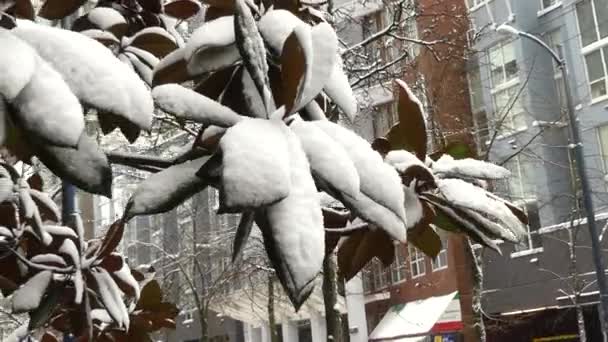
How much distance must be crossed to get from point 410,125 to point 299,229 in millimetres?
483

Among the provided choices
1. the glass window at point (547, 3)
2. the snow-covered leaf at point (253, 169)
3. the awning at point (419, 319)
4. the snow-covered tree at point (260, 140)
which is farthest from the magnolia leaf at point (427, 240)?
the glass window at point (547, 3)

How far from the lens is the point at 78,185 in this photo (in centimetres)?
73

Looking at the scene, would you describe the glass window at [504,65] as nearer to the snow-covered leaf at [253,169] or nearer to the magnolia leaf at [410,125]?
the magnolia leaf at [410,125]

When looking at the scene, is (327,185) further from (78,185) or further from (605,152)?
(605,152)

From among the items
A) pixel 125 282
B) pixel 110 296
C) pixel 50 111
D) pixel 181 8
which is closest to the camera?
pixel 50 111

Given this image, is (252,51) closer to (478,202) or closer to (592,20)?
(478,202)

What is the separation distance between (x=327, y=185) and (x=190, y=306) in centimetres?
3119

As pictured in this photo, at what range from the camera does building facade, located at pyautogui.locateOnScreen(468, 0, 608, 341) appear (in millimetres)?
21312

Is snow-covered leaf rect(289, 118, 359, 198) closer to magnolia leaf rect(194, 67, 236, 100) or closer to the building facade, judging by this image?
magnolia leaf rect(194, 67, 236, 100)

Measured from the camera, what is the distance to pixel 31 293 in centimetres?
165

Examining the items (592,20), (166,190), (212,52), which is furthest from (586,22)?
(166,190)

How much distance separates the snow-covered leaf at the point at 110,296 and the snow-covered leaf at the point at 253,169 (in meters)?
A: 1.07

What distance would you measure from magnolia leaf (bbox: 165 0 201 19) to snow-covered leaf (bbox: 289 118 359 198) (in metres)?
0.77

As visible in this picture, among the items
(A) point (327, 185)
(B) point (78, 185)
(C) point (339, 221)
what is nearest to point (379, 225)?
(A) point (327, 185)
